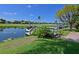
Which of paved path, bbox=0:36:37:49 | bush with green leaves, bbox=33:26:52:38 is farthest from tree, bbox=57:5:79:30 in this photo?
paved path, bbox=0:36:37:49

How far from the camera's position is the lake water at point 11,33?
2793 mm

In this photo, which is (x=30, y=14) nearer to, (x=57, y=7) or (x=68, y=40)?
(x=57, y=7)

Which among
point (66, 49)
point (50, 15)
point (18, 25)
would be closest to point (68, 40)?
point (66, 49)

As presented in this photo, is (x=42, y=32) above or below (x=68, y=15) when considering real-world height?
below

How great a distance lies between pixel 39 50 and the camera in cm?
279

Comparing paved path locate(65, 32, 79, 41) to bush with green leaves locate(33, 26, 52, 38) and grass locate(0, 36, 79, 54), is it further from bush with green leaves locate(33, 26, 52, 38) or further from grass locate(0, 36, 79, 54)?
bush with green leaves locate(33, 26, 52, 38)

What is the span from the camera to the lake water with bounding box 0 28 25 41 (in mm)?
2793

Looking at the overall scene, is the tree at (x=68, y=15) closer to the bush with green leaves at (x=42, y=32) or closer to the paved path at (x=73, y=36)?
the paved path at (x=73, y=36)

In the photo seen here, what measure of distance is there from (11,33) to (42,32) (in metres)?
0.34

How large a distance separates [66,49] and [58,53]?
97 mm

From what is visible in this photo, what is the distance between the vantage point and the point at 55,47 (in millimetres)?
2807

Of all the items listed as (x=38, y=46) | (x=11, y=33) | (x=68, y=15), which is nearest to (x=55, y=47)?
(x=38, y=46)

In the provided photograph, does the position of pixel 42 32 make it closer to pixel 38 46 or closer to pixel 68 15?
pixel 38 46
